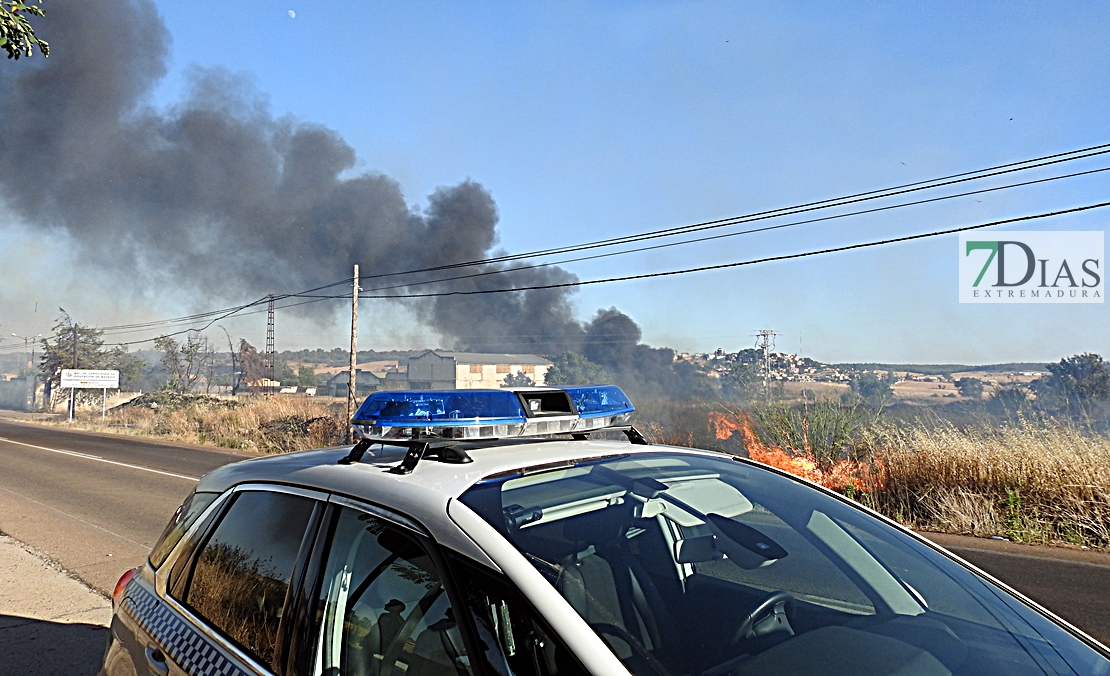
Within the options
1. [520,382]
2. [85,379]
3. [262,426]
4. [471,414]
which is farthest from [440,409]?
[85,379]

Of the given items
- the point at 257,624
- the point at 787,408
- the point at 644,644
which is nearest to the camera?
the point at 644,644

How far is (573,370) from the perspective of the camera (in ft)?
160

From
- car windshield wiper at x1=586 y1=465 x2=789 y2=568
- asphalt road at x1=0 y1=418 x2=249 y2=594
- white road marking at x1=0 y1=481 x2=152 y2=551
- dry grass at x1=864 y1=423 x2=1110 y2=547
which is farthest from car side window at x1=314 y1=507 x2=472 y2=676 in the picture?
dry grass at x1=864 y1=423 x2=1110 y2=547

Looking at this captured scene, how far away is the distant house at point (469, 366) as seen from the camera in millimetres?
47469

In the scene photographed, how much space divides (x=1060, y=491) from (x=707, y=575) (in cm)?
727

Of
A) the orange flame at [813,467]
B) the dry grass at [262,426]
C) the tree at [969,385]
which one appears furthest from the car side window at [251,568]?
the tree at [969,385]

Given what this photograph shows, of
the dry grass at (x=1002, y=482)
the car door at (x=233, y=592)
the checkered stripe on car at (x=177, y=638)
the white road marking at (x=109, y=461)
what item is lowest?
the white road marking at (x=109, y=461)

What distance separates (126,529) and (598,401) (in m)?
7.23

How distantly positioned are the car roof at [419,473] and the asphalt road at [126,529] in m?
3.18

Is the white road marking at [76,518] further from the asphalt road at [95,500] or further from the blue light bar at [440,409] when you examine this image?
the blue light bar at [440,409]

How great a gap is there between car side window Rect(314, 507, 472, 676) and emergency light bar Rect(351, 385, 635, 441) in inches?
11.4

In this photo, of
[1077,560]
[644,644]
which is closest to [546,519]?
[644,644]

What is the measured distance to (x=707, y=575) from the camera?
6.13ft

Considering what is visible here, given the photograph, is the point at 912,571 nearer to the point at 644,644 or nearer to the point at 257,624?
the point at 644,644
